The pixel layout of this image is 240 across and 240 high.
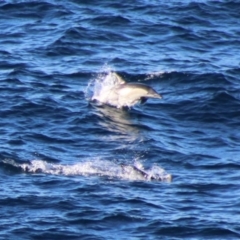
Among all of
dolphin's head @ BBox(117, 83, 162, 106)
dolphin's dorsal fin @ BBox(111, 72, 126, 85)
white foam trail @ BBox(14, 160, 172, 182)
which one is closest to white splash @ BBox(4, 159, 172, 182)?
white foam trail @ BBox(14, 160, 172, 182)

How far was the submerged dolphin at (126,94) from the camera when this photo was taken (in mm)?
29141

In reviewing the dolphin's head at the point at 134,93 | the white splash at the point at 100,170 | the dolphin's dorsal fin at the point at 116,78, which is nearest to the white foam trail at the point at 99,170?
the white splash at the point at 100,170

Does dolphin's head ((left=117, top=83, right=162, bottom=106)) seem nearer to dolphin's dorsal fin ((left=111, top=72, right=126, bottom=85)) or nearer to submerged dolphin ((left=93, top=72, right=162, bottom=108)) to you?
submerged dolphin ((left=93, top=72, right=162, bottom=108))

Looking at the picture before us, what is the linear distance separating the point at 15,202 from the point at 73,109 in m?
6.34

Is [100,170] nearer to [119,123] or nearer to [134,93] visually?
[119,123]

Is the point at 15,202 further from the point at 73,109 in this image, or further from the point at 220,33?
the point at 220,33

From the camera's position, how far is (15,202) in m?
22.8

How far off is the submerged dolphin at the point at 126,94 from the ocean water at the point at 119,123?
283mm

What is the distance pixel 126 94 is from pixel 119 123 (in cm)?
116

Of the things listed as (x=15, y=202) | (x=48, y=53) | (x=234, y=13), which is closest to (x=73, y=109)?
(x=48, y=53)

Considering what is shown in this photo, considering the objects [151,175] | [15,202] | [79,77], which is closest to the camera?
[15,202]

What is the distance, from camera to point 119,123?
28438 millimetres

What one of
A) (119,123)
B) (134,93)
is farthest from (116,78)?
(119,123)

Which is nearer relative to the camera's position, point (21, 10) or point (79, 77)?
point (79, 77)
